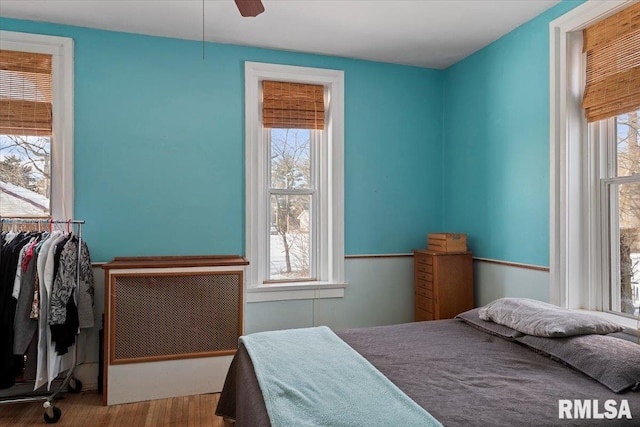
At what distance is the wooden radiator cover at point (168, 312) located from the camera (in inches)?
110

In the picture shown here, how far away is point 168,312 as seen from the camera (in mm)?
2904

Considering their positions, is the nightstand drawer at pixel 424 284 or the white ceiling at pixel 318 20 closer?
the white ceiling at pixel 318 20

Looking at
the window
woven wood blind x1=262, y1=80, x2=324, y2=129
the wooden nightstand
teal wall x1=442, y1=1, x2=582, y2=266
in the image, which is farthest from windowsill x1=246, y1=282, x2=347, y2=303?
the window

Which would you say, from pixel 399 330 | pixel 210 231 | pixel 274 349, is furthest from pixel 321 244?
pixel 274 349

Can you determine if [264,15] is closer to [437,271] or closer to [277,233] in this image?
[277,233]

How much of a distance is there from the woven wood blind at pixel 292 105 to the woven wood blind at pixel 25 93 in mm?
1578

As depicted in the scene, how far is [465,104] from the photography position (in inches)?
143

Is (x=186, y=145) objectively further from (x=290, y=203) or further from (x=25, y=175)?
(x=25, y=175)

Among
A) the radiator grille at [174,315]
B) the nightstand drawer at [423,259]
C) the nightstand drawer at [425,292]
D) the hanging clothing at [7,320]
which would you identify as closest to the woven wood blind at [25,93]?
the hanging clothing at [7,320]

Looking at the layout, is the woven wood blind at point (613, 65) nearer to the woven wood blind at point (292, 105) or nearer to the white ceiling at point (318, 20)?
the white ceiling at point (318, 20)

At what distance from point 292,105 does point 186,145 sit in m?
0.94

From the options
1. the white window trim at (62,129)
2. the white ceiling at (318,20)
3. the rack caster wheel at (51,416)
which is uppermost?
the white ceiling at (318,20)

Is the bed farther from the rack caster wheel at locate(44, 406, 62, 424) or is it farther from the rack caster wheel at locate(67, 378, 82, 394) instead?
the rack caster wheel at locate(67, 378, 82, 394)

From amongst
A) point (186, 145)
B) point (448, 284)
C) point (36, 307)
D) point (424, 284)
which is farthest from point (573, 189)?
point (36, 307)
